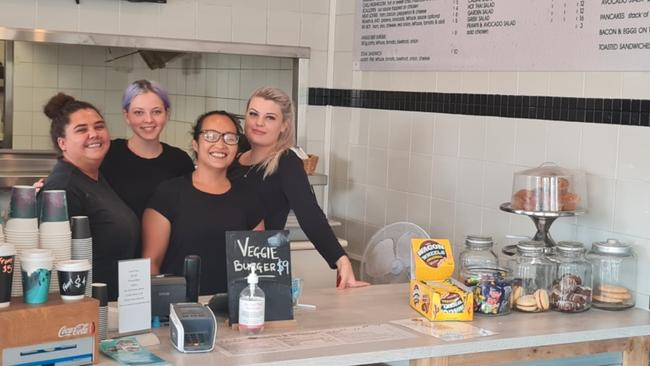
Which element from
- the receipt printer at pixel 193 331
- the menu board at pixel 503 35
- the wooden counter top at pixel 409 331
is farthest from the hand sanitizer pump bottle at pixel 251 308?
the menu board at pixel 503 35

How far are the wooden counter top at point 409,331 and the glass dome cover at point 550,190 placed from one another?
403mm

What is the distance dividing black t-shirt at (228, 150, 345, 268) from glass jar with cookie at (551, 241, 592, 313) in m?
0.78

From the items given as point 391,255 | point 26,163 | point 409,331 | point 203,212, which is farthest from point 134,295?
point 26,163

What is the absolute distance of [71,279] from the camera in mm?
2393

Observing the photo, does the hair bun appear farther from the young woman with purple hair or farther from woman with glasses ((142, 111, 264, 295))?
woman with glasses ((142, 111, 264, 295))

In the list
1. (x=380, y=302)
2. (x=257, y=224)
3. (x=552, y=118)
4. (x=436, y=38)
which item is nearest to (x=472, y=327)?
(x=380, y=302)

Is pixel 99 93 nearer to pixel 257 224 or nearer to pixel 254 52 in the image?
pixel 254 52

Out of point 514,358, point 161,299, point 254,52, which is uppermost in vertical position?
point 254,52

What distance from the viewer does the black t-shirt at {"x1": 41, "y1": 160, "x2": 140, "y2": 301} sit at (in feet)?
10.4

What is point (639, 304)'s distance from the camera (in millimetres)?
3527

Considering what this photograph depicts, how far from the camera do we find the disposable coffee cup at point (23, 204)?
246 centimetres

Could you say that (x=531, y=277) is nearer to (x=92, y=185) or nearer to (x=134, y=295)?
(x=134, y=295)

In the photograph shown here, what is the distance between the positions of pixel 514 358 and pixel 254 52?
2687 mm

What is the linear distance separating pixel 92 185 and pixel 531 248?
1507 mm
